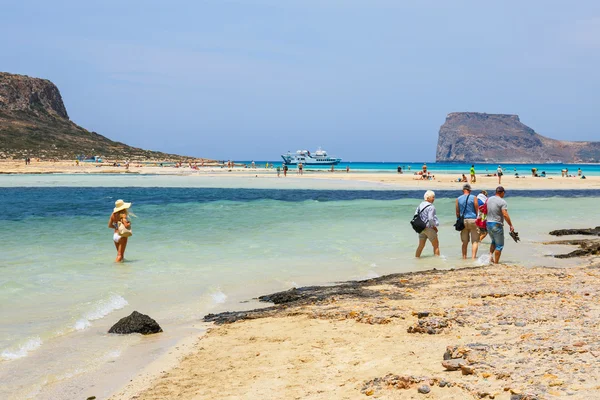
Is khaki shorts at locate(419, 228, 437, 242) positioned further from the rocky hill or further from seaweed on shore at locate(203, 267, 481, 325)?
the rocky hill

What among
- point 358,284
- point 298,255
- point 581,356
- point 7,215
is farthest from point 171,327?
point 7,215

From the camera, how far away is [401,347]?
19.8 feet

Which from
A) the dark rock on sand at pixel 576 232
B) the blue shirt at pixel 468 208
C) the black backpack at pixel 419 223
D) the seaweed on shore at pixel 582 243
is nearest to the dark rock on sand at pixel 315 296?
the black backpack at pixel 419 223

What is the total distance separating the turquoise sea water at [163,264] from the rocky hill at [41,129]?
296ft

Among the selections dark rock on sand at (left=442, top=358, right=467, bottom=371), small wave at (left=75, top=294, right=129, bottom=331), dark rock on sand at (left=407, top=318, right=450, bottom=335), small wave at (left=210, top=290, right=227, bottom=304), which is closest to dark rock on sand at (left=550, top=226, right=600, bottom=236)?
small wave at (left=210, top=290, right=227, bottom=304)

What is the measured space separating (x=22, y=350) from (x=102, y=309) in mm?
2081

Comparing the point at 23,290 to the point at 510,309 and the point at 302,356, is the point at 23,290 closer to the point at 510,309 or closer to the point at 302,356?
the point at 302,356

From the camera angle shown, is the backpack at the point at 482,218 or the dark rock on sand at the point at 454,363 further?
the backpack at the point at 482,218

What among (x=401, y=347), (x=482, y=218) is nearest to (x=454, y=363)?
(x=401, y=347)

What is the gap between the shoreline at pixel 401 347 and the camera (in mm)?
4801

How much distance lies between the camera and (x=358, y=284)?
10430 millimetres

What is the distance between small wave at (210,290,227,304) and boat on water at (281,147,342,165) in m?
131

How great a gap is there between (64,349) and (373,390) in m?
4.08

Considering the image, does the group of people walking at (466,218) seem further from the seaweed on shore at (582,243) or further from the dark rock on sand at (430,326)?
the dark rock on sand at (430,326)
